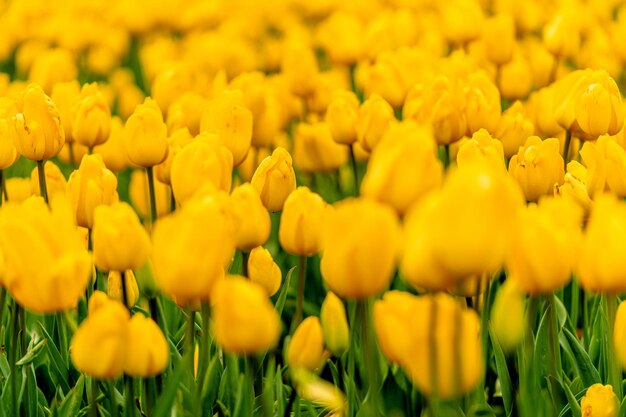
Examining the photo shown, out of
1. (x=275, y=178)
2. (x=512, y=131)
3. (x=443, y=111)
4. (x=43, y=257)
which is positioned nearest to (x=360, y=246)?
(x=43, y=257)

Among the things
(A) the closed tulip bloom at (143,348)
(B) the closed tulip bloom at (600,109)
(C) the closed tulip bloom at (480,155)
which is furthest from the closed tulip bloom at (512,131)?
(A) the closed tulip bloom at (143,348)

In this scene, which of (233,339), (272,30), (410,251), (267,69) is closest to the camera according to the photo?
(410,251)

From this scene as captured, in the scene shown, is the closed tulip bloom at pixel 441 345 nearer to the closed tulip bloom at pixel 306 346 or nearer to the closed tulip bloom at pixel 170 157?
the closed tulip bloom at pixel 306 346

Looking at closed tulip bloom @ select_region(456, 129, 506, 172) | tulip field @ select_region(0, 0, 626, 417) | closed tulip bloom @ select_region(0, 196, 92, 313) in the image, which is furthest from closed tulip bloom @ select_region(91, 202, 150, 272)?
closed tulip bloom @ select_region(456, 129, 506, 172)

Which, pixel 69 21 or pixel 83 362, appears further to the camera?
pixel 69 21

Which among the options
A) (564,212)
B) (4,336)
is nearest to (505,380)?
(564,212)

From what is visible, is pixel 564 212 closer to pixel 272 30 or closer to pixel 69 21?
pixel 69 21

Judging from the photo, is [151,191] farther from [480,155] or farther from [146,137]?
[480,155]
